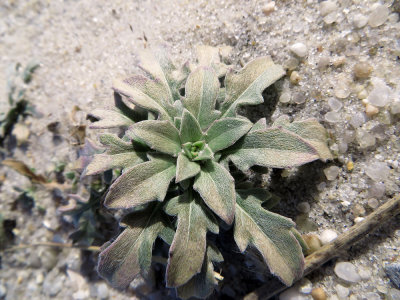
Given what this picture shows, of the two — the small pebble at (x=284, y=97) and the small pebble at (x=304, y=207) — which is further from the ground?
the small pebble at (x=284, y=97)

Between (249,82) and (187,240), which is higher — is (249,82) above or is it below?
above

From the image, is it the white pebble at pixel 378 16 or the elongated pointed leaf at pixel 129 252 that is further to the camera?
the white pebble at pixel 378 16

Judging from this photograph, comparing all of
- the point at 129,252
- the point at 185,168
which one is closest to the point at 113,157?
the point at 185,168

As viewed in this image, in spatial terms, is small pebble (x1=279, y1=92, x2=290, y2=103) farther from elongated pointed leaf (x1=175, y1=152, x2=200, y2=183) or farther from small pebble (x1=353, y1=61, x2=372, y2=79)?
elongated pointed leaf (x1=175, y1=152, x2=200, y2=183)

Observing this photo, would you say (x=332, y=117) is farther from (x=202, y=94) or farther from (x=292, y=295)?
(x=292, y=295)

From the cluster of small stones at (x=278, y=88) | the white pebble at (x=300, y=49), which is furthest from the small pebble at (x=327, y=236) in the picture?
the white pebble at (x=300, y=49)

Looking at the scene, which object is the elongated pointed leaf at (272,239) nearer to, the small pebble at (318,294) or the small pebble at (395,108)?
the small pebble at (318,294)

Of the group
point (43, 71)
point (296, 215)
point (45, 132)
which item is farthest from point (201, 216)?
point (43, 71)
